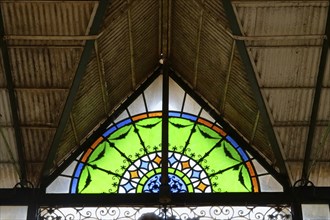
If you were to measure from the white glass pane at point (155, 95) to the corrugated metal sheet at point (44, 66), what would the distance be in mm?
2104

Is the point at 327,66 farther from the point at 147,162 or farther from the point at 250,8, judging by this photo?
the point at 147,162

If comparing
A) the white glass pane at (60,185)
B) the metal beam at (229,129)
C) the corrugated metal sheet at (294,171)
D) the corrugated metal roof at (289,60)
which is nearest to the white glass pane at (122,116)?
the metal beam at (229,129)

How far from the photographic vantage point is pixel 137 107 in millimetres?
10875

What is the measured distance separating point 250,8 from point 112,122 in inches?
145

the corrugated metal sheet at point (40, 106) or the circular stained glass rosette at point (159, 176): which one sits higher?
the corrugated metal sheet at point (40, 106)

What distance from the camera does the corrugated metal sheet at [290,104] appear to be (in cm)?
931

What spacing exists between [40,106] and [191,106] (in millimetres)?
2798

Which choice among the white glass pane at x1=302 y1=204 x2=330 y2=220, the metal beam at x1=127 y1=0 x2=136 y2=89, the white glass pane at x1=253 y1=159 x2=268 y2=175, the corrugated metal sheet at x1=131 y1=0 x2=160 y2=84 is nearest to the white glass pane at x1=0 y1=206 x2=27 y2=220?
the metal beam at x1=127 y1=0 x2=136 y2=89

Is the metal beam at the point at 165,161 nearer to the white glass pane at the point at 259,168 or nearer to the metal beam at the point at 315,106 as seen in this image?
the white glass pane at the point at 259,168

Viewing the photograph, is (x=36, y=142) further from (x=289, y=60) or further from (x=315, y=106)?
(x=315, y=106)

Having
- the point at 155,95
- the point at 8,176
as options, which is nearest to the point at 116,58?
the point at 155,95

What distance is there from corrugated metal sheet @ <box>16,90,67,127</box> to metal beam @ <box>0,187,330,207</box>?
122 centimetres

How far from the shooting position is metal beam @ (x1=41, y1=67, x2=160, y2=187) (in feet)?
33.6

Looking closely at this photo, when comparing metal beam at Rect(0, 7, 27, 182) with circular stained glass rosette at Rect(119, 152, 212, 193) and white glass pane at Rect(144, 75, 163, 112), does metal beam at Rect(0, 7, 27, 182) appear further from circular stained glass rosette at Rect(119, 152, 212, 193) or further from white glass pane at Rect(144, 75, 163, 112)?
white glass pane at Rect(144, 75, 163, 112)
